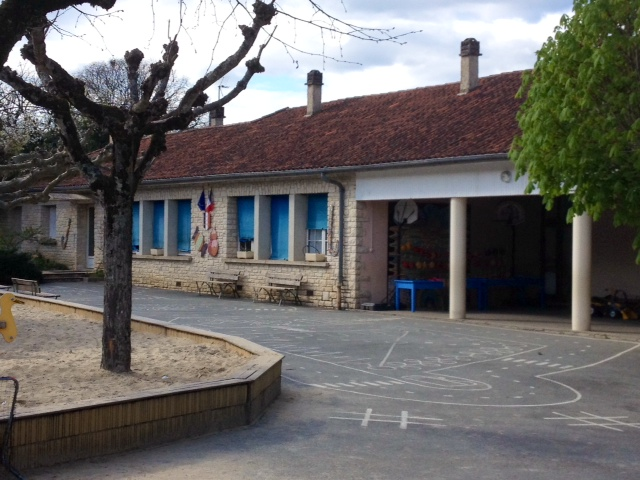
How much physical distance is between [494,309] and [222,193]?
8.81 metres

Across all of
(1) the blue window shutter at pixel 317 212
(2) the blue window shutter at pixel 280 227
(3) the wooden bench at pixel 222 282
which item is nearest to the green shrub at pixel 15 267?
(3) the wooden bench at pixel 222 282

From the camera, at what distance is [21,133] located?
15.5m

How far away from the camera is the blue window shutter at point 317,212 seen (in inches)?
951

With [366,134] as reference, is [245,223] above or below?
below

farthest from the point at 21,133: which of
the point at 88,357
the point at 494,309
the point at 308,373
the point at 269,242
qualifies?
the point at 494,309

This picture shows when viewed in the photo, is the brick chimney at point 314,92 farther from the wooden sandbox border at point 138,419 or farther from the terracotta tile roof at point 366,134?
the wooden sandbox border at point 138,419

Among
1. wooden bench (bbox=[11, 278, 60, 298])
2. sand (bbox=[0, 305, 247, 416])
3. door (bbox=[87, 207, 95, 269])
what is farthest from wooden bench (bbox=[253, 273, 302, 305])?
door (bbox=[87, 207, 95, 269])

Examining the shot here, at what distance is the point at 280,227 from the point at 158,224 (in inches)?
270

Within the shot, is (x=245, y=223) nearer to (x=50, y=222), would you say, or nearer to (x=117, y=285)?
(x=50, y=222)

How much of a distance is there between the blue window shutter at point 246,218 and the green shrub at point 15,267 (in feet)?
23.9

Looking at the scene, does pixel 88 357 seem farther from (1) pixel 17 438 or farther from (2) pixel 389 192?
(2) pixel 389 192

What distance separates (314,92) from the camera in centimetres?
2920

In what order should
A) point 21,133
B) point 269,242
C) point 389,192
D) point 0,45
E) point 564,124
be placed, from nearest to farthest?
point 0,45 < point 564,124 < point 21,133 < point 389,192 < point 269,242

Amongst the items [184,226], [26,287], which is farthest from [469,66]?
[26,287]
